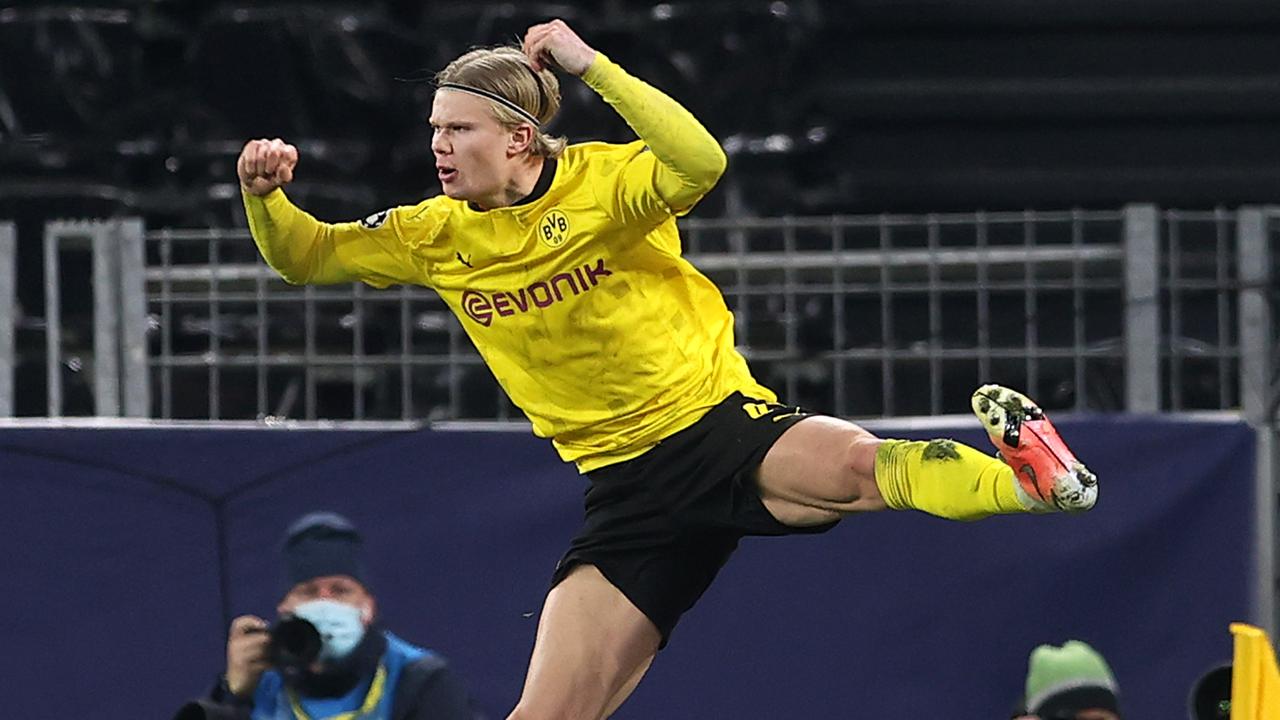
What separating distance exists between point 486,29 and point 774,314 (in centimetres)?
284

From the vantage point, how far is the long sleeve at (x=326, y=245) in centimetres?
514

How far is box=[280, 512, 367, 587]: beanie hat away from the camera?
20.1ft

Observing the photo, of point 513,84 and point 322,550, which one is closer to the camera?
point 513,84

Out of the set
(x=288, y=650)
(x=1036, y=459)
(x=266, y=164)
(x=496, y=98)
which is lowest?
(x=288, y=650)

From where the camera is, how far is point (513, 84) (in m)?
4.96

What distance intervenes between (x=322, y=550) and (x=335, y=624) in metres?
0.23

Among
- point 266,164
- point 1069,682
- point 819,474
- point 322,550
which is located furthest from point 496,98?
point 1069,682

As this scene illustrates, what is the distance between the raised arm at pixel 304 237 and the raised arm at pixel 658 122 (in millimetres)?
712

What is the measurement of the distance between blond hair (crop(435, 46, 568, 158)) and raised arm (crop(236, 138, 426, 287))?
0.40 meters

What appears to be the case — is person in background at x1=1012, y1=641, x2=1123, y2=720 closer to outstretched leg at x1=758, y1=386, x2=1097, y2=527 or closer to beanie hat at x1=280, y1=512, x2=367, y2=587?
outstretched leg at x1=758, y1=386, x2=1097, y2=527

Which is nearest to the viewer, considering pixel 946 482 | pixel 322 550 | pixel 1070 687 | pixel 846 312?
pixel 946 482

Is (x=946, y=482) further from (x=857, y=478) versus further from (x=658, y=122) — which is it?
(x=658, y=122)

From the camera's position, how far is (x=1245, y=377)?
6.11 meters

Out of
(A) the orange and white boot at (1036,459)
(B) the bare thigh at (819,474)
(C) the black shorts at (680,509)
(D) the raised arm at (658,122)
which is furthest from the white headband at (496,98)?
(A) the orange and white boot at (1036,459)
